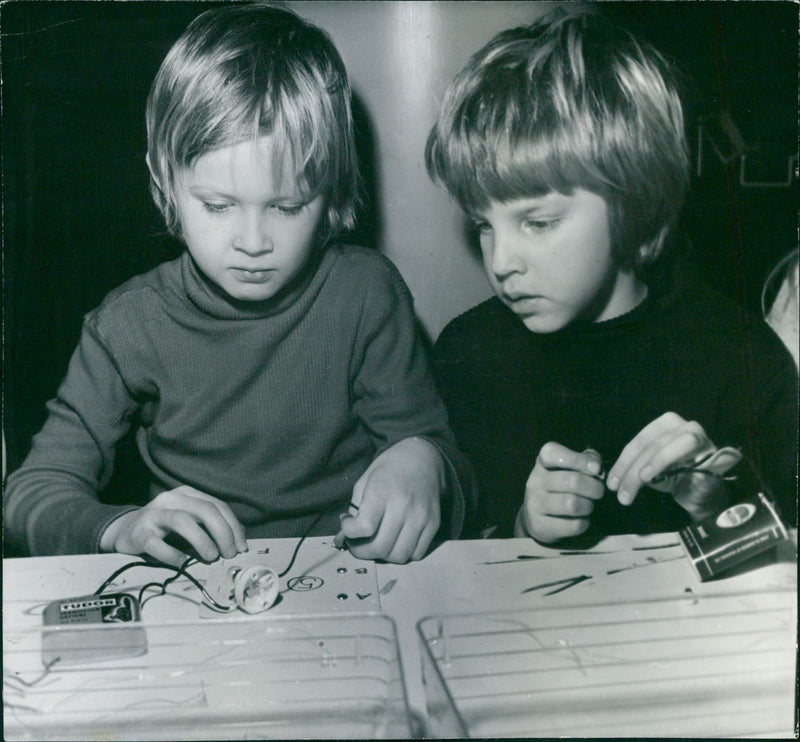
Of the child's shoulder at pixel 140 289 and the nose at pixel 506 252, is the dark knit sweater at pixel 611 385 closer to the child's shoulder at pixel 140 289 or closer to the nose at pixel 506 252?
the nose at pixel 506 252

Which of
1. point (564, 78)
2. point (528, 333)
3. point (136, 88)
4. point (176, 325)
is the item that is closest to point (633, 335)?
point (528, 333)

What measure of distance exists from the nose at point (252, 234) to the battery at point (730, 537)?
651 mm

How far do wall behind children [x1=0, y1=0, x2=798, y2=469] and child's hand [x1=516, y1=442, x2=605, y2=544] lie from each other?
235mm

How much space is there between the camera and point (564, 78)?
1.01 m

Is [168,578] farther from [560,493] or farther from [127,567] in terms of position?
[560,493]

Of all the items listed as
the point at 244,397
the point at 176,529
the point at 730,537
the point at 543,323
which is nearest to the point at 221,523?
the point at 176,529

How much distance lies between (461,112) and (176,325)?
46cm

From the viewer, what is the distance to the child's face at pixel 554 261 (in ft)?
3.39

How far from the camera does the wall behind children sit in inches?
41.1

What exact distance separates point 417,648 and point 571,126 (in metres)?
0.65

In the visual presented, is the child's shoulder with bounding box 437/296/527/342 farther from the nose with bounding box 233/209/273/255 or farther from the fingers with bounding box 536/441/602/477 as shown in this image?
the nose with bounding box 233/209/273/255

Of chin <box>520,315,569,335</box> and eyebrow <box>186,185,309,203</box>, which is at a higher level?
eyebrow <box>186,185,309,203</box>

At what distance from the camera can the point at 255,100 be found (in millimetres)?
1003

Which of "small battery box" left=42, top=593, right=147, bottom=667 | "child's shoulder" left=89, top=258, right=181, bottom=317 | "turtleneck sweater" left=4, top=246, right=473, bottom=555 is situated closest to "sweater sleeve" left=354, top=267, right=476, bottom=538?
"turtleneck sweater" left=4, top=246, right=473, bottom=555
